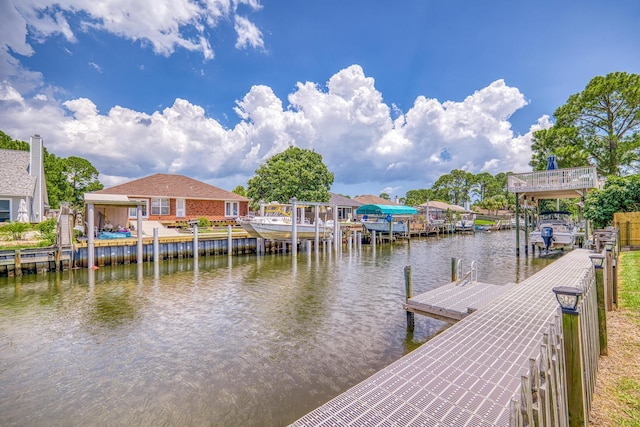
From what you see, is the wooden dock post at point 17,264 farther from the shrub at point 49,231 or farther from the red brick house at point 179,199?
the red brick house at point 179,199

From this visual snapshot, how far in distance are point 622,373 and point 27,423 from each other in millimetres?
8080

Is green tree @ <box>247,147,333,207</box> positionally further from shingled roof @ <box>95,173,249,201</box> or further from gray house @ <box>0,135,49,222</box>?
gray house @ <box>0,135,49,222</box>

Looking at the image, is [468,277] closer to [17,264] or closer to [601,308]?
[601,308]

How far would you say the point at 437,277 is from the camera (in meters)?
14.4

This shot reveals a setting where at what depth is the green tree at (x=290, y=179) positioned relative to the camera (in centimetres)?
3472

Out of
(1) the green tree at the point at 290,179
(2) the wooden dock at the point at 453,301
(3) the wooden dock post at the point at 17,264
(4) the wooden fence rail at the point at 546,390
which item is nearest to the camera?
(4) the wooden fence rail at the point at 546,390

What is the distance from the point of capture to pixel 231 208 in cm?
3206

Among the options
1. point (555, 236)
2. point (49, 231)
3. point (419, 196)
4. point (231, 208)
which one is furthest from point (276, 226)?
point (419, 196)

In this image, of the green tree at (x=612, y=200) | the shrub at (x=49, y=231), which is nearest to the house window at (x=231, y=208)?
the shrub at (x=49, y=231)

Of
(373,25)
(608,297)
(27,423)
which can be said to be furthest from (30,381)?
(373,25)

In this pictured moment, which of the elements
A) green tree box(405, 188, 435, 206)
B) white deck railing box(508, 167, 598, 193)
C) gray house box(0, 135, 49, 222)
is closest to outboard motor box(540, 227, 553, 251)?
white deck railing box(508, 167, 598, 193)

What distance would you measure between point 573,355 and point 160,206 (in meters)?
30.2

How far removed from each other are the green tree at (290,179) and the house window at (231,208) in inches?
132

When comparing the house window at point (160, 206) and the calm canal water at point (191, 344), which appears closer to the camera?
the calm canal water at point (191, 344)
